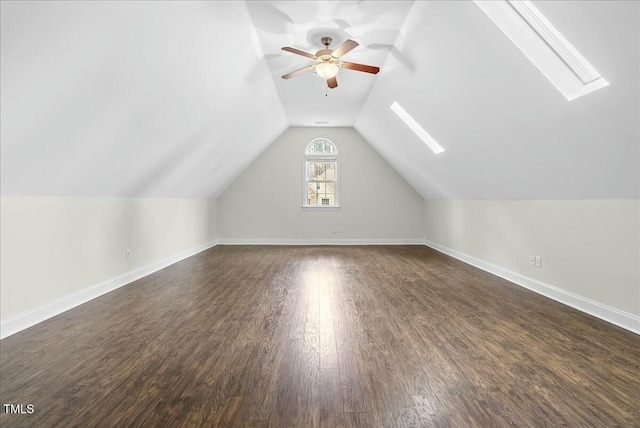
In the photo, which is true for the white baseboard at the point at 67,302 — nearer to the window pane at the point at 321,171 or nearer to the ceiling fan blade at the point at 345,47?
the ceiling fan blade at the point at 345,47

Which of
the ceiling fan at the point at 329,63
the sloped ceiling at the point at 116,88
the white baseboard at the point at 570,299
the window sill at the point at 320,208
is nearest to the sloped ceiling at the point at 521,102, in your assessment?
the ceiling fan at the point at 329,63

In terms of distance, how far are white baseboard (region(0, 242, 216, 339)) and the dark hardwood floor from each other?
99mm

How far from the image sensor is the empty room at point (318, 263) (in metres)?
1.74

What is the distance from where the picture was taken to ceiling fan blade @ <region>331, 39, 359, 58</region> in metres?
3.16

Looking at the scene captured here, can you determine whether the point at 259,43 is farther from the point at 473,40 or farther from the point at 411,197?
the point at 411,197

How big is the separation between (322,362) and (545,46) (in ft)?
8.90

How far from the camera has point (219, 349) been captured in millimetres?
2268

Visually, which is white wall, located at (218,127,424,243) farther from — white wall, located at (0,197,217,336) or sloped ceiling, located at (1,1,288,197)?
sloped ceiling, located at (1,1,288,197)

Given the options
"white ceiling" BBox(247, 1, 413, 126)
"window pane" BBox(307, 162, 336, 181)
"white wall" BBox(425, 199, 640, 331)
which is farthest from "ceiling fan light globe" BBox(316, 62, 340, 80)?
"window pane" BBox(307, 162, 336, 181)

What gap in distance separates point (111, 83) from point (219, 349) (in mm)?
2094

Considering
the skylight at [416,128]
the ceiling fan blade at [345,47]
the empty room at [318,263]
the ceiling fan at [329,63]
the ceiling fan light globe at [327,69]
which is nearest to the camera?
the empty room at [318,263]

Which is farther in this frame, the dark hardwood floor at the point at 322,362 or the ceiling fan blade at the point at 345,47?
the ceiling fan blade at the point at 345,47

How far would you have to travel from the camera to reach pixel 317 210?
807 cm

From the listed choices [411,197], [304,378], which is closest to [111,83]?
[304,378]
